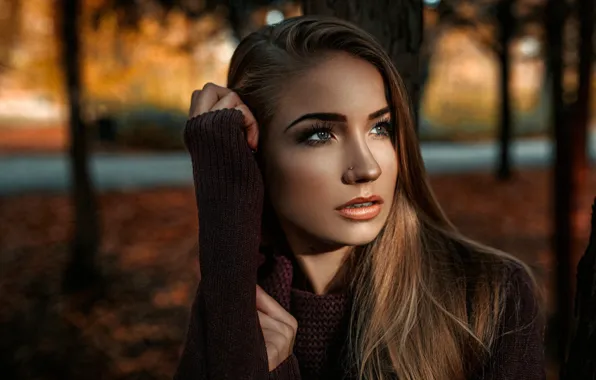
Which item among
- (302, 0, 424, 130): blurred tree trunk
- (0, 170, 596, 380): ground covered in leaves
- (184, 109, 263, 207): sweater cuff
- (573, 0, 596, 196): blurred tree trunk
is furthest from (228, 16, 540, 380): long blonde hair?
(573, 0, 596, 196): blurred tree trunk

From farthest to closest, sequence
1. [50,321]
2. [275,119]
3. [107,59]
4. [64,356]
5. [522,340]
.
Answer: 1. [107,59]
2. [50,321]
3. [64,356]
4. [275,119]
5. [522,340]

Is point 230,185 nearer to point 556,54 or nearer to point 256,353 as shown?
point 256,353

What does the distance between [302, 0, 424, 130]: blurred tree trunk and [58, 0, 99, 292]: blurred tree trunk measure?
3700 mm

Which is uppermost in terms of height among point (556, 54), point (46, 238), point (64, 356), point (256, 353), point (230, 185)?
point (556, 54)

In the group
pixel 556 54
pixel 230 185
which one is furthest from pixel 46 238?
pixel 230 185

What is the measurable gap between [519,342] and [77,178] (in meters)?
4.57

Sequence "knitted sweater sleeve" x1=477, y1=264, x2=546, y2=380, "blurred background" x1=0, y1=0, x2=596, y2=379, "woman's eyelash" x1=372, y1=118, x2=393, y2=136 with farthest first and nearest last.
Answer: "blurred background" x1=0, y1=0, x2=596, y2=379 → "woman's eyelash" x1=372, y1=118, x2=393, y2=136 → "knitted sweater sleeve" x1=477, y1=264, x2=546, y2=380

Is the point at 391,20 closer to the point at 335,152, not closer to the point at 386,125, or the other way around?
the point at 386,125

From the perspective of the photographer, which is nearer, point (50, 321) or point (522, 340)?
point (522, 340)

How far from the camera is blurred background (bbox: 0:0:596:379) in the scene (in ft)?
13.5

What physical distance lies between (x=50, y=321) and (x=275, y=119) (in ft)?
13.8

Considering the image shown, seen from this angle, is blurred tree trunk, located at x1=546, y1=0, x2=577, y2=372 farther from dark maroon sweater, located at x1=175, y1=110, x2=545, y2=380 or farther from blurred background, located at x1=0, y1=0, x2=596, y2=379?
dark maroon sweater, located at x1=175, y1=110, x2=545, y2=380

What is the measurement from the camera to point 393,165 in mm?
1719

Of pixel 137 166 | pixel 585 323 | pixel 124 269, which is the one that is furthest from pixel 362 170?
pixel 137 166
